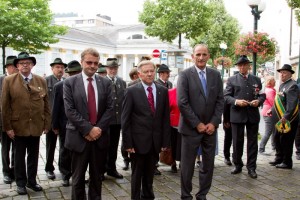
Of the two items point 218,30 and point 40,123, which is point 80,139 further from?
point 218,30

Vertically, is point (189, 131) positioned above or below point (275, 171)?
above

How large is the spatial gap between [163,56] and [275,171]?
13.6 metres

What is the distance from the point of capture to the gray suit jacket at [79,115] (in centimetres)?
457

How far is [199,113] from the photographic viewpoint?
5148 mm

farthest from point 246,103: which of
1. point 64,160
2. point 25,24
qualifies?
point 25,24

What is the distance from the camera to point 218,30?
1794 inches

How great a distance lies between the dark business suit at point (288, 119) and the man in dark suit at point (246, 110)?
781 mm

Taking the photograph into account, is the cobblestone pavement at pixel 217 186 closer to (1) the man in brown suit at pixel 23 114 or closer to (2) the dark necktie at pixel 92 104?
(1) the man in brown suit at pixel 23 114

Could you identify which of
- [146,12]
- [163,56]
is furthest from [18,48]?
[163,56]

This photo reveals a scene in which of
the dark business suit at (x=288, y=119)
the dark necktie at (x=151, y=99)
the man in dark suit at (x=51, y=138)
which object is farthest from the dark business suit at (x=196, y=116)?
the dark business suit at (x=288, y=119)

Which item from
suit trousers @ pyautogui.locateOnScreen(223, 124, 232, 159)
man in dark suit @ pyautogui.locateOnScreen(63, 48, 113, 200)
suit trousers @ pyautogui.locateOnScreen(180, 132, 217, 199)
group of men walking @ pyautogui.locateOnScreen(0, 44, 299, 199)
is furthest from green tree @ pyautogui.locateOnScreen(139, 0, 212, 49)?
man in dark suit @ pyautogui.locateOnScreen(63, 48, 113, 200)

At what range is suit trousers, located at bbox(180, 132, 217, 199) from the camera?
5.14 m

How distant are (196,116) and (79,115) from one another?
1603 mm

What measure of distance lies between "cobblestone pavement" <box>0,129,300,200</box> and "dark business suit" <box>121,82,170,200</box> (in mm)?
655
